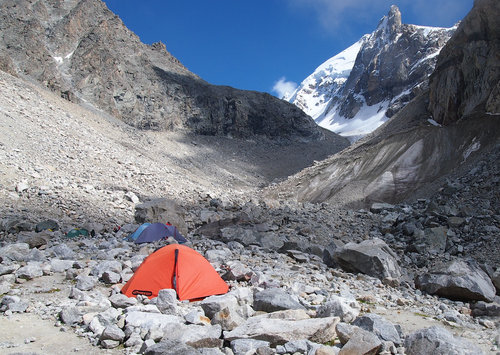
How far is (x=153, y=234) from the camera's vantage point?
514 inches

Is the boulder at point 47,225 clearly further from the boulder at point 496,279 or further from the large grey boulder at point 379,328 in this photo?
the boulder at point 496,279

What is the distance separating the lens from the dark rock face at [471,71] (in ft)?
70.4

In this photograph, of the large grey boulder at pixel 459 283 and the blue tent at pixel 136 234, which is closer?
the large grey boulder at pixel 459 283

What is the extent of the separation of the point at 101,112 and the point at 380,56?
12140 centimetres

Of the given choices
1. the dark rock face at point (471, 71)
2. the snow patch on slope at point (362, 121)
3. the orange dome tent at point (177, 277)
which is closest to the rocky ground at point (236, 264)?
the orange dome tent at point (177, 277)

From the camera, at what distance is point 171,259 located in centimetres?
745

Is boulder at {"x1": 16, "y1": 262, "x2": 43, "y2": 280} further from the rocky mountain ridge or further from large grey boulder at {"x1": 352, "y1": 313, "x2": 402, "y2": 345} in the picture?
the rocky mountain ridge

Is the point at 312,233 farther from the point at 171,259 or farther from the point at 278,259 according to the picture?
the point at 171,259

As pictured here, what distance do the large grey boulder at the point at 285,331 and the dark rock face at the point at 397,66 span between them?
111 m

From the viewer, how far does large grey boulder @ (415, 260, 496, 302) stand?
7762 millimetres

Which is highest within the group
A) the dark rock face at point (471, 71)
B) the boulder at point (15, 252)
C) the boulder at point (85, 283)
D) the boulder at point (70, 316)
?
the dark rock face at point (471, 71)

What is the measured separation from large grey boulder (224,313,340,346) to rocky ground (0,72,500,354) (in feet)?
0.05

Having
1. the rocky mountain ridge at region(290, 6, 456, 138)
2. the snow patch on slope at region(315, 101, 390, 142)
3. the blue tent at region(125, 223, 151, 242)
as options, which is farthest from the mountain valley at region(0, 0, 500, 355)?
the snow patch on slope at region(315, 101, 390, 142)

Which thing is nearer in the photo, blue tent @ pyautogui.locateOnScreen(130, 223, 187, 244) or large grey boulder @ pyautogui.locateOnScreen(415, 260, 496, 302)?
large grey boulder @ pyautogui.locateOnScreen(415, 260, 496, 302)
